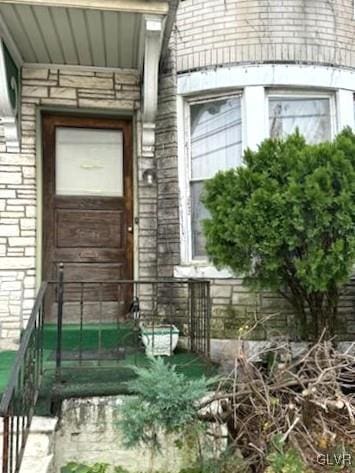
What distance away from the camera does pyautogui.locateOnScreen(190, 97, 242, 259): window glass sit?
15.6ft

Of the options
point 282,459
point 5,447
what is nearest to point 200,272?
point 282,459

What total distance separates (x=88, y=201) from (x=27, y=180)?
2.11ft

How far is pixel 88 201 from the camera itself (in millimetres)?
5121

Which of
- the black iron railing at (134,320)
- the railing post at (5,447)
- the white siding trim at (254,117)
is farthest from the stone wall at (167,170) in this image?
the railing post at (5,447)

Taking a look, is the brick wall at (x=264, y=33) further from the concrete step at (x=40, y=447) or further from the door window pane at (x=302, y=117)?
the concrete step at (x=40, y=447)

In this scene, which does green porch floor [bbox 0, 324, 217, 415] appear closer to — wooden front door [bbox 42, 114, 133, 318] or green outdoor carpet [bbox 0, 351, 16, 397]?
green outdoor carpet [bbox 0, 351, 16, 397]

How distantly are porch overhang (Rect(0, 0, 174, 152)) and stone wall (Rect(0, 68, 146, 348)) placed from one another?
127 millimetres

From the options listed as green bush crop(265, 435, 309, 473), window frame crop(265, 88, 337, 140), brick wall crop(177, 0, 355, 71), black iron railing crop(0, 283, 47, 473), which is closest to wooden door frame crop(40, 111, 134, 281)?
Result: brick wall crop(177, 0, 355, 71)

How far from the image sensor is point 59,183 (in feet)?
16.8

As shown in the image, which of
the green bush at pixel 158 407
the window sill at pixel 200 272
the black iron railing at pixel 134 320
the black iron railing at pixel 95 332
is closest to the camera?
the black iron railing at pixel 95 332

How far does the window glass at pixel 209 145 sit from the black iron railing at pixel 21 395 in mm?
1963

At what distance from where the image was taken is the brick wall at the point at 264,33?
4652 millimetres

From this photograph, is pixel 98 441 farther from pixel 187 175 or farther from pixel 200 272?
pixel 187 175

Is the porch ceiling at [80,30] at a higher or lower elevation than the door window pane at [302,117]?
higher
